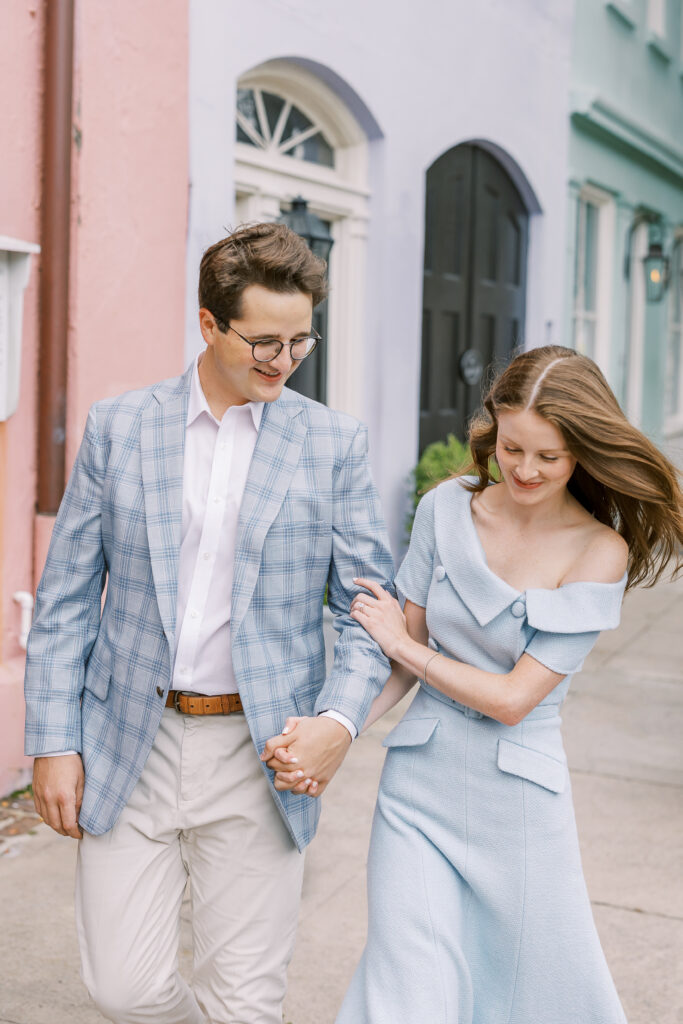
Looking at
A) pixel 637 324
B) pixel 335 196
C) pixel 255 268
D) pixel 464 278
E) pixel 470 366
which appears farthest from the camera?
pixel 637 324

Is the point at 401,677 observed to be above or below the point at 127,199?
below

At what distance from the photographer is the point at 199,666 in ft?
7.79

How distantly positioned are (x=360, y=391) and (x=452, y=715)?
513 centimetres

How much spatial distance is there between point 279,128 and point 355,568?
455 cm

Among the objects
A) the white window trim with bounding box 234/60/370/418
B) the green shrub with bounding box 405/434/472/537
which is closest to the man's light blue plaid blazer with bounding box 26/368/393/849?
the white window trim with bounding box 234/60/370/418

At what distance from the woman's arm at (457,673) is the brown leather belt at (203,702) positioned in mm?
293

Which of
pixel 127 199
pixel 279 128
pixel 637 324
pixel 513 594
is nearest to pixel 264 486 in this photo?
pixel 513 594

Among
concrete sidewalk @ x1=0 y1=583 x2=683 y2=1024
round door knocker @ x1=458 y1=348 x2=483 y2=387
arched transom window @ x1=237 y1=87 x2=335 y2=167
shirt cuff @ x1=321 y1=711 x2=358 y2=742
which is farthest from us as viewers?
round door knocker @ x1=458 y1=348 x2=483 y2=387

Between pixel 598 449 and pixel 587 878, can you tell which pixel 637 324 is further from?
pixel 598 449

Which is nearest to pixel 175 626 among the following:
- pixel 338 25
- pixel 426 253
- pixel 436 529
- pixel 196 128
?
pixel 436 529

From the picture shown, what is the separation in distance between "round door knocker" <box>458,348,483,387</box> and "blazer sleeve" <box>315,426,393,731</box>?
244 inches

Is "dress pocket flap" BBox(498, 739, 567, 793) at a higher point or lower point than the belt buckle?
lower

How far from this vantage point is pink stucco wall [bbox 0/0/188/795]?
4.50 m

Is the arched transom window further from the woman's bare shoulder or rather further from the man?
the woman's bare shoulder
